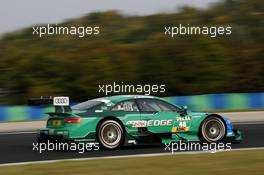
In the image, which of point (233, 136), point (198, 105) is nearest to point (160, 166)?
point (233, 136)

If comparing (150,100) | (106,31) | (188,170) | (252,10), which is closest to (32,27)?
(106,31)

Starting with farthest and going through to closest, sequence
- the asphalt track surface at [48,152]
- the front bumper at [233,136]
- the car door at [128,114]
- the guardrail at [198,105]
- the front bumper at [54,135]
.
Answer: the guardrail at [198,105] < the front bumper at [233,136] < the car door at [128,114] < the front bumper at [54,135] < the asphalt track surface at [48,152]

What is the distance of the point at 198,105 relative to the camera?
24.9m

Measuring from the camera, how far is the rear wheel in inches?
507

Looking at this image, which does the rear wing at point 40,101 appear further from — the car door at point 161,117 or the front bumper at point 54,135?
the car door at point 161,117

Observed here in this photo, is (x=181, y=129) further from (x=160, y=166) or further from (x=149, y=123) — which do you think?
(x=160, y=166)

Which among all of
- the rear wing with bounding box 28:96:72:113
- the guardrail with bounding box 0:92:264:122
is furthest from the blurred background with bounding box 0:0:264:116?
the rear wing with bounding box 28:96:72:113

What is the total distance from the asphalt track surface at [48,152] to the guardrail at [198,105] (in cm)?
553

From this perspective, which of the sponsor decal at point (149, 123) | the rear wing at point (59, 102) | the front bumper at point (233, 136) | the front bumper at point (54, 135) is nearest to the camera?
the rear wing at point (59, 102)

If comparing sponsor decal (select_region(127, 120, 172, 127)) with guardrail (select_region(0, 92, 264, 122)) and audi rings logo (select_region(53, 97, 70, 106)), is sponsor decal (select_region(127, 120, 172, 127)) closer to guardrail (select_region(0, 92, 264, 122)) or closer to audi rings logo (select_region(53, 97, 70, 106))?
audi rings logo (select_region(53, 97, 70, 106))

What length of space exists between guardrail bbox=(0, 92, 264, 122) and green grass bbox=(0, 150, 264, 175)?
1167 centimetres

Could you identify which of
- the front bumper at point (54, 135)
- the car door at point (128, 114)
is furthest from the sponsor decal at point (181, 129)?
the front bumper at point (54, 135)

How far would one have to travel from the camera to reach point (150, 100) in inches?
534

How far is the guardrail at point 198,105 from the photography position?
22328 millimetres
